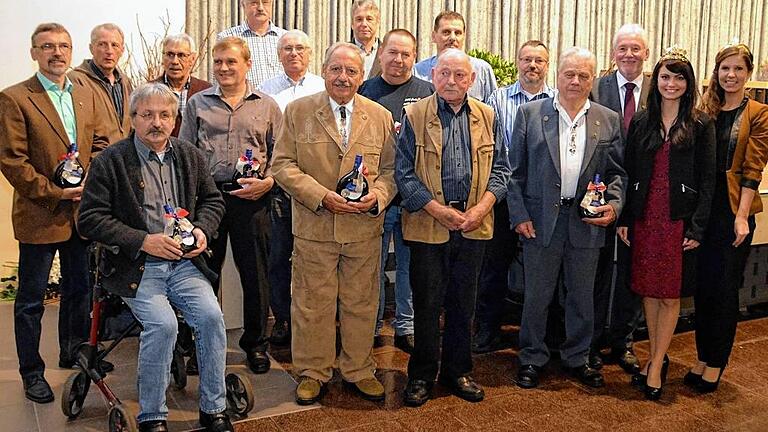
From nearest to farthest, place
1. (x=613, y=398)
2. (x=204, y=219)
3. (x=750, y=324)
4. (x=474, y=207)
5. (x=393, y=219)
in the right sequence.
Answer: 1. (x=204, y=219)
2. (x=474, y=207)
3. (x=613, y=398)
4. (x=393, y=219)
5. (x=750, y=324)

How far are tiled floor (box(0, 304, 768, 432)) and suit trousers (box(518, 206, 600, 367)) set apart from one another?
155 mm

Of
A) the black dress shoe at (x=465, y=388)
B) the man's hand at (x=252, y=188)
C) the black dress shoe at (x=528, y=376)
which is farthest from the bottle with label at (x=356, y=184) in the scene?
the black dress shoe at (x=528, y=376)

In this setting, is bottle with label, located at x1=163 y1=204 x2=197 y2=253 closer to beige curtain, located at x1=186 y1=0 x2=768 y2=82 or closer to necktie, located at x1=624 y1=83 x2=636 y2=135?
necktie, located at x1=624 y1=83 x2=636 y2=135

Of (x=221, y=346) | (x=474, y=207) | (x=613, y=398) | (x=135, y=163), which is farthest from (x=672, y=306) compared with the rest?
(x=135, y=163)

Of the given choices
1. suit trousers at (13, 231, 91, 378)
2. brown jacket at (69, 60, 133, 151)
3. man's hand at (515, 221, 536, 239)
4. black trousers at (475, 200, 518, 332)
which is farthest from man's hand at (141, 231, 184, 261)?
black trousers at (475, 200, 518, 332)

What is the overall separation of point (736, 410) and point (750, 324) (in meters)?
1.50

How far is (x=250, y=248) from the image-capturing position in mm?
3676

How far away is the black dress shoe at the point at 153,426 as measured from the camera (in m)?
2.87

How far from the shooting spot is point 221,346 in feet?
9.76

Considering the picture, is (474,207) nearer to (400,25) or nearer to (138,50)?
(138,50)

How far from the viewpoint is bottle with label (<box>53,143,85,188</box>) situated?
3.33 m

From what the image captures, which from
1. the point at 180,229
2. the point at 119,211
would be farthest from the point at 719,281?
the point at 119,211

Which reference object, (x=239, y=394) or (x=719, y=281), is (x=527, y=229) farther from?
(x=239, y=394)

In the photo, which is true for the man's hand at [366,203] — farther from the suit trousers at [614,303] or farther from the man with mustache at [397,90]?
the suit trousers at [614,303]
